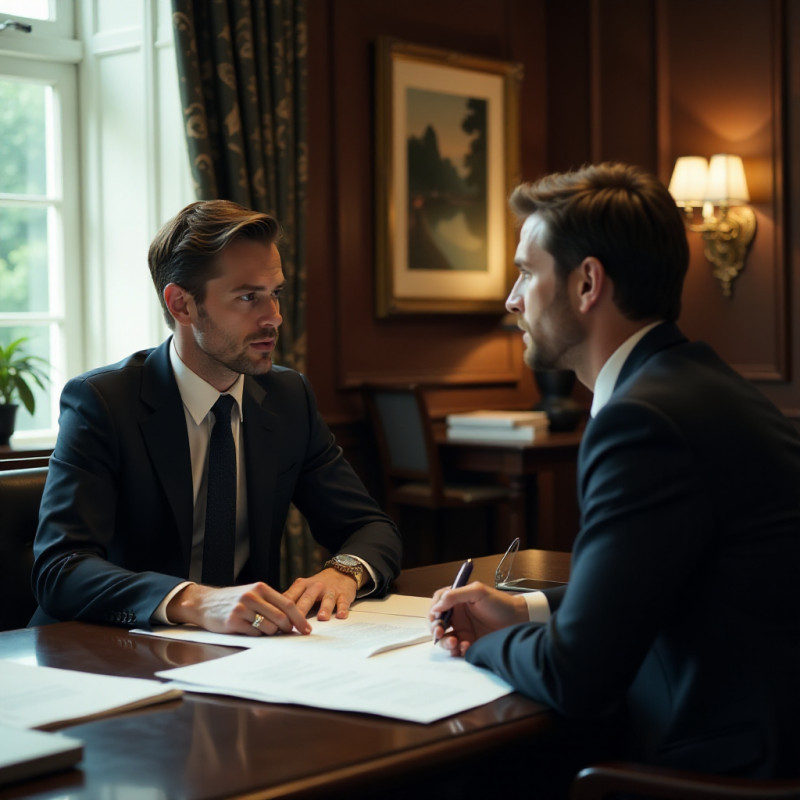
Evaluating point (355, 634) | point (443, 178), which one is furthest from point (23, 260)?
point (355, 634)

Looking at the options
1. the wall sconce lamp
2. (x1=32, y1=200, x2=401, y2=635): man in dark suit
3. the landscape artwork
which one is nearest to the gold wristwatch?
(x1=32, y1=200, x2=401, y2=635): man in dark suit

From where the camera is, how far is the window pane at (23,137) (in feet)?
13.2

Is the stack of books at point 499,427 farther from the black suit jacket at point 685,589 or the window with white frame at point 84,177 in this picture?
the black suit jacket at point 685,589

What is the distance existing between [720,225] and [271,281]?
298cm

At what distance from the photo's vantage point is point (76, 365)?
418 centimetres

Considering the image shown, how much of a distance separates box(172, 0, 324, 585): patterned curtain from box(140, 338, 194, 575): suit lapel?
1845mm

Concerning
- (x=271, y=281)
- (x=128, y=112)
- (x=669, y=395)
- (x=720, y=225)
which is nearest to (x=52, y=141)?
(x=128, y=112)

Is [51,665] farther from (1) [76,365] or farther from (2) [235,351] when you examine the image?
(1) [76,365]

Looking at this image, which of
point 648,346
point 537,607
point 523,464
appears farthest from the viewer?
point 523,464

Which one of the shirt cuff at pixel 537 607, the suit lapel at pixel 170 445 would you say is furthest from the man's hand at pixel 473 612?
the suit lapel at pixel 170 445

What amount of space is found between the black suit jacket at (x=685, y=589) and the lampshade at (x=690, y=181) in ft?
11.5

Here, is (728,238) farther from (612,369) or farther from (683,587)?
(683,587)

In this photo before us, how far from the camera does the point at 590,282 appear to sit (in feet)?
5.25

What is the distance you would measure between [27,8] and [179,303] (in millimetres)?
2217
